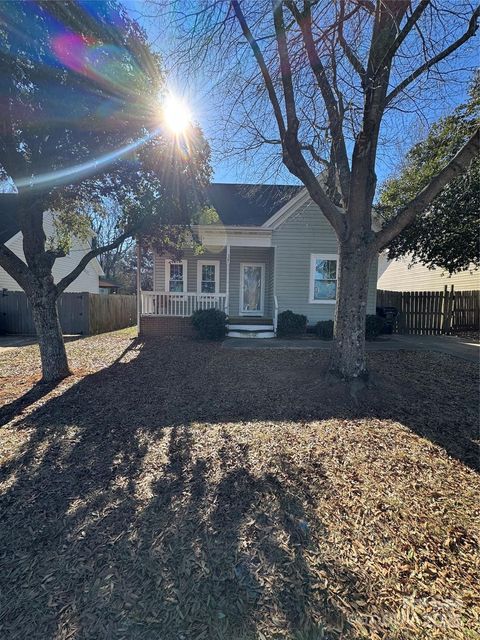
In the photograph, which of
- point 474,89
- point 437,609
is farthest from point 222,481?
point 474,89

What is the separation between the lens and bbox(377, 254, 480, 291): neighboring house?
17203 millimetres

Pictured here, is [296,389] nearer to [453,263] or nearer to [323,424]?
[323,424]

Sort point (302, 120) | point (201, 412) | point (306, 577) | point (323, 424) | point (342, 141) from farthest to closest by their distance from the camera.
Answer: point (302, 120) → point (342, 141) → point (201, 412) → point (323, 424) → point (306, 577)

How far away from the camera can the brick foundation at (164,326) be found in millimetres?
11336

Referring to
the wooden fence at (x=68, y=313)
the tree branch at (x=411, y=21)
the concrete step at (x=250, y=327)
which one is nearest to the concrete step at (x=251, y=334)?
the concrete step at (x=250, y=327)

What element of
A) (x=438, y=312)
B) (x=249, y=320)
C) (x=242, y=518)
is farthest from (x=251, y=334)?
(x=438, y=312)

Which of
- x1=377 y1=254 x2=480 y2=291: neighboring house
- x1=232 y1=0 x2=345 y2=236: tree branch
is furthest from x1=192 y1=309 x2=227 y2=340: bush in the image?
x1=377 y1=254 x2=480 y2=291: neighboring house

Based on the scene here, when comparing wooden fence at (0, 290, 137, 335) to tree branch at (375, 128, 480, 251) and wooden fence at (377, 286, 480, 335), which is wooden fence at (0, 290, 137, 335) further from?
wooden fence at (377, 286, 480, 335)

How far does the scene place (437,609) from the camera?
5.97ft

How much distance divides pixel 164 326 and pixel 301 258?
542cm

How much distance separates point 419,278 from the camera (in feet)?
70.5

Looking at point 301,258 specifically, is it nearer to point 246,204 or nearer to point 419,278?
point 246,204

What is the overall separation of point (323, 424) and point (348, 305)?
198 centimetres

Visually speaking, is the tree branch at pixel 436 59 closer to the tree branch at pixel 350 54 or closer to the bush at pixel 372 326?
the tree branch at pixel 350 54
